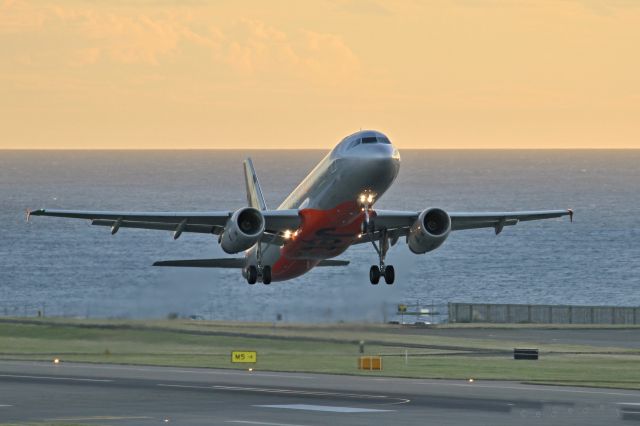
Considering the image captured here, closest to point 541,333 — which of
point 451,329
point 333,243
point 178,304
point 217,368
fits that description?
point 451,329

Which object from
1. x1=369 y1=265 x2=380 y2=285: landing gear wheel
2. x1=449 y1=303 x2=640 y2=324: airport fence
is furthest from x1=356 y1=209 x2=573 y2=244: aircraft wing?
x1=449 y1=303 x2=640 y2=324: airport fence

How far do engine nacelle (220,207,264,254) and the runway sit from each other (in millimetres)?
7777

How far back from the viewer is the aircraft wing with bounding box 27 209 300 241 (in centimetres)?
6794

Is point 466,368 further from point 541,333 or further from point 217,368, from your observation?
point 541,333

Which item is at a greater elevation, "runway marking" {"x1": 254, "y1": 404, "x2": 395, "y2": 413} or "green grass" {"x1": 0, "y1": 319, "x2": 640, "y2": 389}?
"green grass" {"x1": 0, "y1": 319, "x2": 640, "y2": 389}

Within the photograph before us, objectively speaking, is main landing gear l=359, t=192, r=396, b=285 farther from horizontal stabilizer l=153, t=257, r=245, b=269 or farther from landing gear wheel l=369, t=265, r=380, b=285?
horizontal stabilizer l=153, t=257, r=245, b=269

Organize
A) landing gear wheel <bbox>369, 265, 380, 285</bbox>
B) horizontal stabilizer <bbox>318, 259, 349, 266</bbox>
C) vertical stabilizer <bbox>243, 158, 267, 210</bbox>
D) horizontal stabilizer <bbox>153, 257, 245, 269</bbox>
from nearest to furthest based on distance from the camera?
landing gear wheel <bbox>369, 265, 380, 285</bbox> → horizontal stabilizer <bbox>318, 259, 349, 266</bbox> → horizontal stabilizer <bbox>153, 257, 245, 269</bbox> → vertical stabilizer <bbox>243, 158, 267, 210</bbox>

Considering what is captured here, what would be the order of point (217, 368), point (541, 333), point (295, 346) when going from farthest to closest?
point (541, 333) → point (295, 346) → point (217, 368)

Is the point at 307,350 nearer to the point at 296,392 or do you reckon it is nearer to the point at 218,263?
the point at 218,263

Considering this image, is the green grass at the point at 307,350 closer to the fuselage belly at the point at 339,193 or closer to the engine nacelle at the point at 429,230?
the fuselage belly at the point at 339,193

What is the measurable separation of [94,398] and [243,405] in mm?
8434

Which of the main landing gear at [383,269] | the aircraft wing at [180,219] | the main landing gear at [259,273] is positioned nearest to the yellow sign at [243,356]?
the aircraft wing at [180,219]

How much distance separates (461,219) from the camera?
74.4 meters
